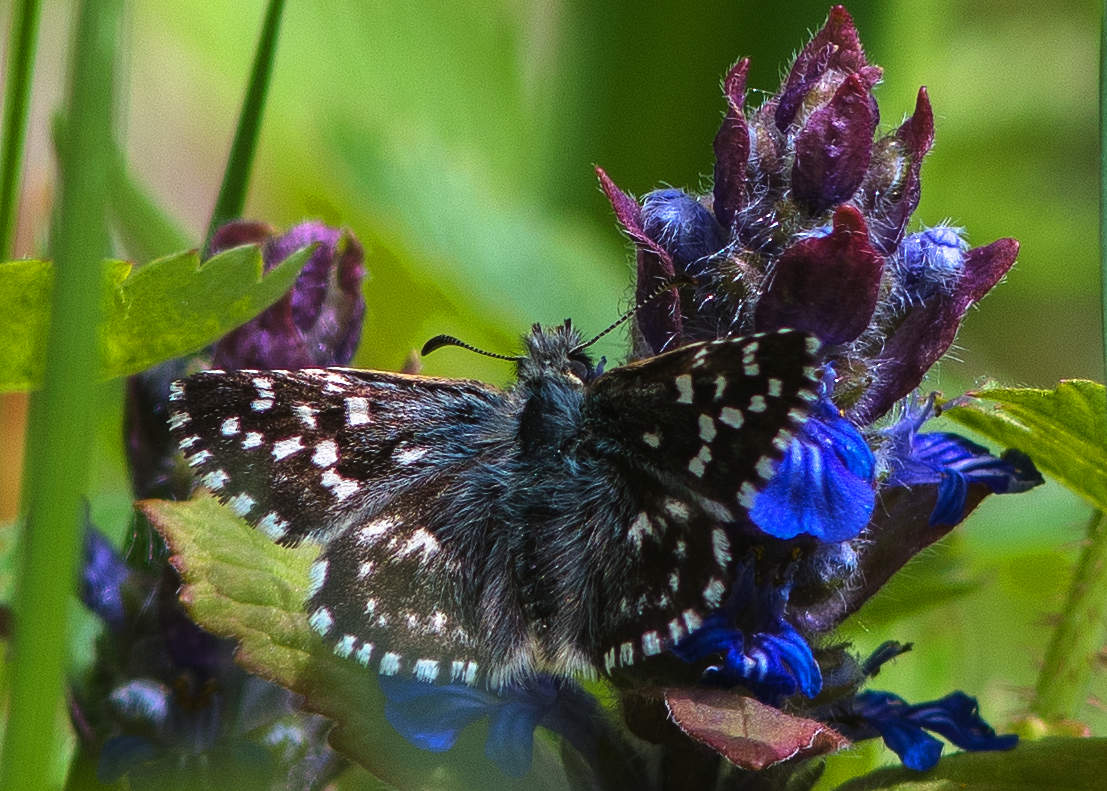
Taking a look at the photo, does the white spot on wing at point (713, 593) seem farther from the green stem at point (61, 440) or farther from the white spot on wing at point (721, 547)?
the green stem at point (61, 440)

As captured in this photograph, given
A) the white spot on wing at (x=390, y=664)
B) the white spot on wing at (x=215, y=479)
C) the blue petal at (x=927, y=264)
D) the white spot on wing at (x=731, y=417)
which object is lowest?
the white spot on wing at (x=390, y=664)

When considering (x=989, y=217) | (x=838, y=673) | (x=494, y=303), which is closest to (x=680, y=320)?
(x=838, y=673)

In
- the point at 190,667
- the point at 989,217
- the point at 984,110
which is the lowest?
the point at 190,667

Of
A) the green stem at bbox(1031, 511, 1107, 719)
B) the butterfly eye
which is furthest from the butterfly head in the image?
the green stem at bbox(1031, 511, 1107, 719)

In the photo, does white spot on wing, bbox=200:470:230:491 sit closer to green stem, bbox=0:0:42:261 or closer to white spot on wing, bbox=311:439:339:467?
white spot on wing, bbox=311:439:339:467

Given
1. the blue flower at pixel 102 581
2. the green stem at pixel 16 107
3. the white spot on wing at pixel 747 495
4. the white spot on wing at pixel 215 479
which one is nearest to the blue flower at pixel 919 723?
the white spot on wing at pixel 747 495

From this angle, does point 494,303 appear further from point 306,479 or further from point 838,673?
point 838,673
